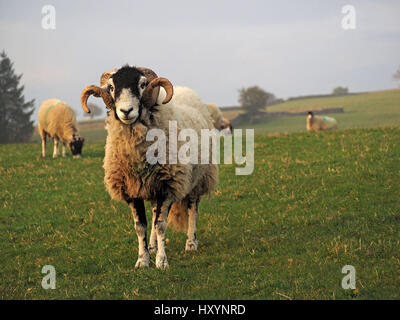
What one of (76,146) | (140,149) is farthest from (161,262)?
(76,146)

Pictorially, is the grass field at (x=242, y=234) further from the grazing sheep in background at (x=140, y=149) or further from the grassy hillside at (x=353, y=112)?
the grassy hillside at (x=353, y=112)

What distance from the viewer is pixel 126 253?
855 centimetres

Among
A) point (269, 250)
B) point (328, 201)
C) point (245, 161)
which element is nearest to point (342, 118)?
point (245, 161)

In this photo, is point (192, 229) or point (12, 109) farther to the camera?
point (12, 109)

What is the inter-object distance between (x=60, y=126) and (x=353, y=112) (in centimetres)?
4612

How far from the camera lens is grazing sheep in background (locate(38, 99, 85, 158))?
805 inches

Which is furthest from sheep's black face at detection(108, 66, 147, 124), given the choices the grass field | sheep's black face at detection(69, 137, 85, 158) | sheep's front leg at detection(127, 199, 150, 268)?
sheep's black face at detection(69, 137, 85, 158)

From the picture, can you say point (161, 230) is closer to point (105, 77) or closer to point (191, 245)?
point (191, 245)

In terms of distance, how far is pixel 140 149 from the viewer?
288 inches

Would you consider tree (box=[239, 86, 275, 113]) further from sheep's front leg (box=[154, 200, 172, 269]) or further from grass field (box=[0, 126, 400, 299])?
sheep's front leg (box=[154, 200, 172, 269])

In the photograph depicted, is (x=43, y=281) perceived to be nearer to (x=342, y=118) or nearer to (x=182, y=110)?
(x=182, y=110)
